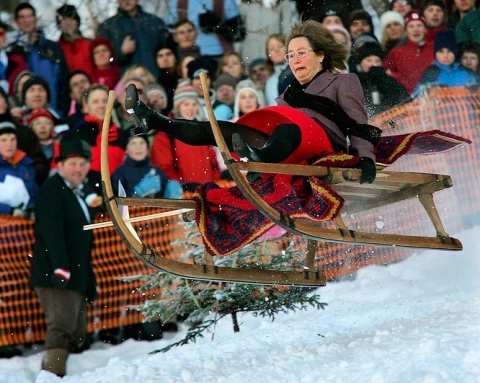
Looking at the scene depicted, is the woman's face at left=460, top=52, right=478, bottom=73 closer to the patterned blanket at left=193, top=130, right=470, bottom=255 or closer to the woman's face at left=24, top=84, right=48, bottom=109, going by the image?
the patterned blanket at left=193, top=130, right=470, bottom=255

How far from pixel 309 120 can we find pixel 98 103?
2887mm

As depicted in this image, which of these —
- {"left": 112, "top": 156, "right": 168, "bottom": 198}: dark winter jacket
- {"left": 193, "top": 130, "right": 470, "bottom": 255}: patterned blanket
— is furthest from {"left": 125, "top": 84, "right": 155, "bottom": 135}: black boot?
{"left": 112, "top": 156, "right": 168, "bottom": 198}: dark winter jacket

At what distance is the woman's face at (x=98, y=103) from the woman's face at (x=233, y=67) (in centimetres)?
116

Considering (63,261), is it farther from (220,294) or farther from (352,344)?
(352,344)

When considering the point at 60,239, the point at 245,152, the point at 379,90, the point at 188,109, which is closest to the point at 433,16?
the point at 379,90

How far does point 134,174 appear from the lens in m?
7.51

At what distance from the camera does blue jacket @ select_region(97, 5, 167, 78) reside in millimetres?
8445

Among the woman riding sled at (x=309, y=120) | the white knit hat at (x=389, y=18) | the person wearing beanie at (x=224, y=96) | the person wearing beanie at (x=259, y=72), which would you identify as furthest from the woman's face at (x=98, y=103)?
the white knit hat at (x=389, y=18)

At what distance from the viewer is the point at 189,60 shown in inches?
333

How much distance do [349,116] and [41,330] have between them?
3.05 metres

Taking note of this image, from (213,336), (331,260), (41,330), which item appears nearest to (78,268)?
(41,330)

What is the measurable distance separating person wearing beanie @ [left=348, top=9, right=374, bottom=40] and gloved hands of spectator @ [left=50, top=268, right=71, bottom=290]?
345 centimetres

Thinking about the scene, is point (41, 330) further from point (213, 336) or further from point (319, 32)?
point (319, 32)

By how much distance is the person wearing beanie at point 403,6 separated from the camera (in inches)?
344
